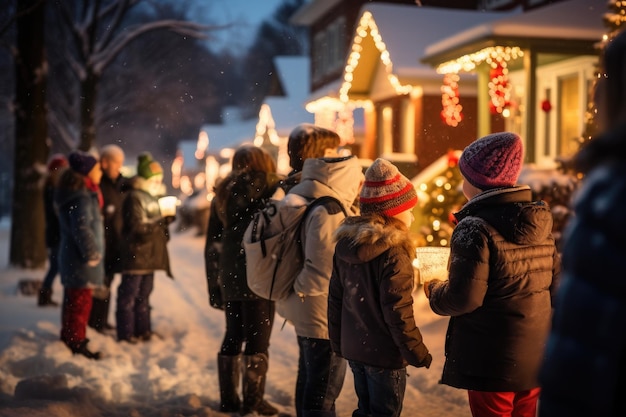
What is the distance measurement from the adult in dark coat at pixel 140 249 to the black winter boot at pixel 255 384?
9.37 feet

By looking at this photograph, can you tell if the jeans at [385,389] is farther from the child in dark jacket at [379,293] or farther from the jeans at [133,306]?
the jeans at [133,306]

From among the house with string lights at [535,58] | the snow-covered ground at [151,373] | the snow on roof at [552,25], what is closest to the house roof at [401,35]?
the house with string lights at [535,58]

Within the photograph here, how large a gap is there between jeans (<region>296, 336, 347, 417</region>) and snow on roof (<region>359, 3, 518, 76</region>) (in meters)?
11.7

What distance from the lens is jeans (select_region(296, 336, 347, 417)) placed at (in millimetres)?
4613

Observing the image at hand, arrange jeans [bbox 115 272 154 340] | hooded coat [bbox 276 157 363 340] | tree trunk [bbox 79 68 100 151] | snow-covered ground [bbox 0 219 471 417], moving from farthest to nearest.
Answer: tree trunk [bbox 79 68 100 151], jeans [bbox 115 272 154 340], snow-covered ground [bbox 0 219 471 417], hooded coat [bbox 276 157 363 340]

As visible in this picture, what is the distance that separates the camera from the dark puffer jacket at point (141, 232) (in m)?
8.09

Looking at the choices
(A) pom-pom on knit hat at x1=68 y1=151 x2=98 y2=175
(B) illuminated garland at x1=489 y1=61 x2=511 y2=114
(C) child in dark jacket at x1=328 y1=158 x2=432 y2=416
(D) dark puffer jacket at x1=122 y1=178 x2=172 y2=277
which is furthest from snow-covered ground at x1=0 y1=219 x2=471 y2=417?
(B) illuminated garland at x1=489 y1=61 x2=511 y2=114

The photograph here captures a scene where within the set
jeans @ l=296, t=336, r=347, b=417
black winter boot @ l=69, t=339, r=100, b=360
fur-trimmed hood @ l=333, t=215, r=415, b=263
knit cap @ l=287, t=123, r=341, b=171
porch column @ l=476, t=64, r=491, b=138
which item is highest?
porch column @ l=476, t=64, r=491, b=138

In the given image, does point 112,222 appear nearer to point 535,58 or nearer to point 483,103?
point 535,58

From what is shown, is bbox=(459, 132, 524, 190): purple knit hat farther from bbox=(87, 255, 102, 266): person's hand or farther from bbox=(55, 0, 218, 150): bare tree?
bbox=(55, 0, 218, 150): bare tree

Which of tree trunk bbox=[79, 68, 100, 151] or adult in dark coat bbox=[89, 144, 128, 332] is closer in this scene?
adult in dark coat bbox=[89, 144, 128, 332]

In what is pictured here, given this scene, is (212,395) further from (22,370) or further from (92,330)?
(92,330)

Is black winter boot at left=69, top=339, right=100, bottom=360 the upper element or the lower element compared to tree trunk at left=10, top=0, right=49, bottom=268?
lower

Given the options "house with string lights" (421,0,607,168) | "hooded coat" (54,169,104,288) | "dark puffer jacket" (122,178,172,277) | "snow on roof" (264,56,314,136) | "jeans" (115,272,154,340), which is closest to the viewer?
"hooded coat" (54,169,104,288)
